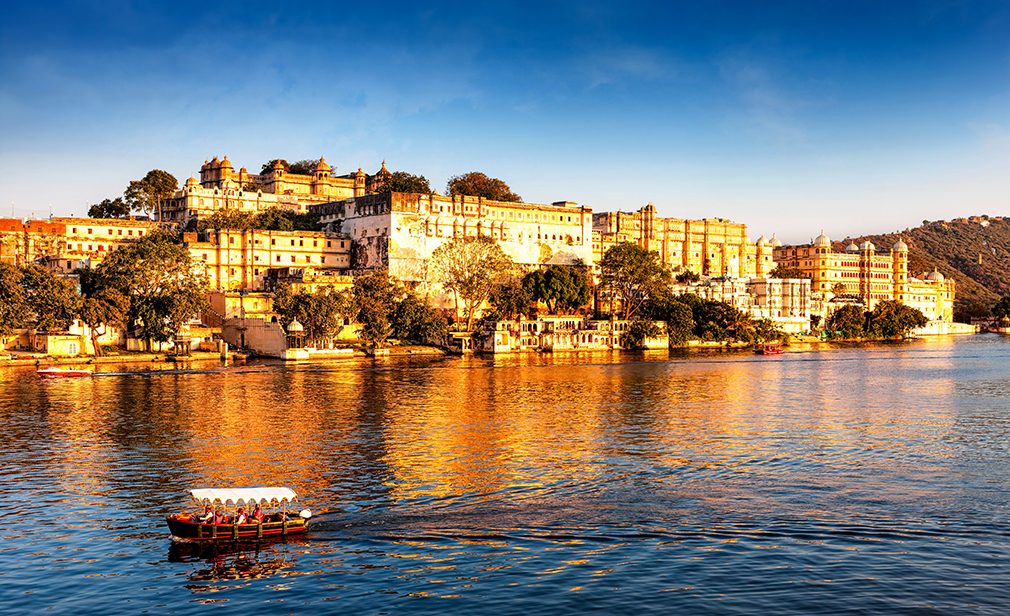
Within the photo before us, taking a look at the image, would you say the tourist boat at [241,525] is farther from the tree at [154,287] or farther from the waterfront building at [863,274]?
the waterfront building at [863,274]

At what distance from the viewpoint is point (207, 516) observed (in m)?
27.6

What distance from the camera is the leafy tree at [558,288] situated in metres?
116

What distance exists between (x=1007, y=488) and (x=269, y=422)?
32876mm

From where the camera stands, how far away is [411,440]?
45281mm

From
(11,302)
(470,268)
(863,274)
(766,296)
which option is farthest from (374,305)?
(863,274)

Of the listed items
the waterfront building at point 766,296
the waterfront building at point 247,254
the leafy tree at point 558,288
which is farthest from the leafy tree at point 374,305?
the waterfront building at point 766,296

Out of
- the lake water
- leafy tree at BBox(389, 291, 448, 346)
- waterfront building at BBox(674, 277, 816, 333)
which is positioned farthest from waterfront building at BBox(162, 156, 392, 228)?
the lake water

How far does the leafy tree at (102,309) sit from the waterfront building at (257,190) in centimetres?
3847

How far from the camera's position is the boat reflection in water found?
25.6 m

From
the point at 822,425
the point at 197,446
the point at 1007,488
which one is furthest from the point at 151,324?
the point at 1007,488

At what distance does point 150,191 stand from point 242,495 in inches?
4259

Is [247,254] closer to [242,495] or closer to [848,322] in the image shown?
[242,495]

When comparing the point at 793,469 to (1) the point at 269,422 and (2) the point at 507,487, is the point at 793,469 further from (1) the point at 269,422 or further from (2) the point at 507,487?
(1) the point at 269,422

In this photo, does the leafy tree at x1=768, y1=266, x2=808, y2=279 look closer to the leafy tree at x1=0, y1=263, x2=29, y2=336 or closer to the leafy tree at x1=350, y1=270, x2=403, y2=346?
the leafy tree at x1=350, y1=270, x2=403, y2=346
